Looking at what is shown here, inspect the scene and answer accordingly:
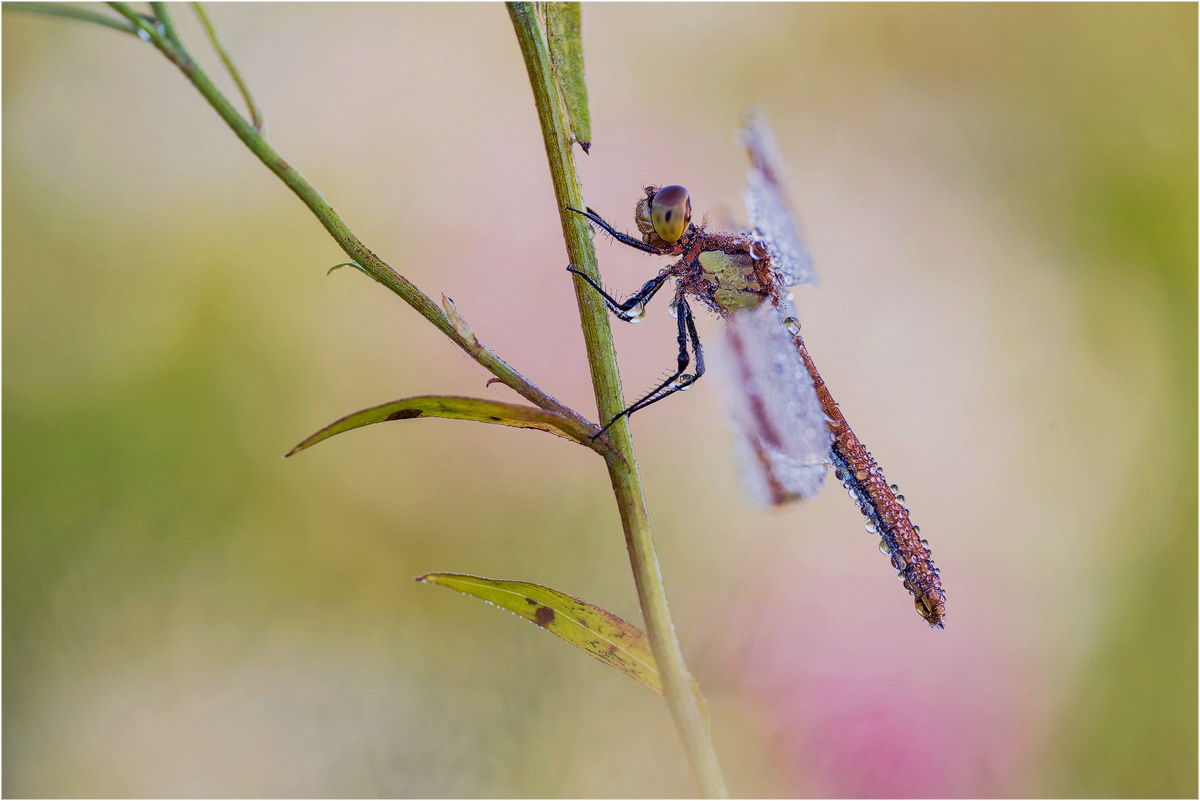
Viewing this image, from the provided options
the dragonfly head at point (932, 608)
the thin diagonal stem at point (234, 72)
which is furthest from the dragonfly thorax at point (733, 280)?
the thin diagonal stem at point (234, 72)

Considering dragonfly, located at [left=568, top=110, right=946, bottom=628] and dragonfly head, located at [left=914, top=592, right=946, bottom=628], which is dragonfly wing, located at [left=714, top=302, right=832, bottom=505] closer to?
dragonfly, located at [left=568, top=110, right=946, bottom=628]

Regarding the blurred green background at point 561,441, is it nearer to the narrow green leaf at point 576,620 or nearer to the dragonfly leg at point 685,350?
the dragonfly leg at point 685,350

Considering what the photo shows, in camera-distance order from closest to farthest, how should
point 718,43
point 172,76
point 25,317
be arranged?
1. point 25,317
2. point 172,76
3. point 718,43

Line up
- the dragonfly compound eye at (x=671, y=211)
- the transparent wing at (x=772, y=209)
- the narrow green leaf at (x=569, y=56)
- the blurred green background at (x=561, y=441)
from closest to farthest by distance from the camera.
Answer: the narrow green leaf at (x=569, y=56) → the dragonfly compound eye at (x=671, y=211) → the transparent wing at (x=772, y=209) → the blurred green background at (x=561, y=441)

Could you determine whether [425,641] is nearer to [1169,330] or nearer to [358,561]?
[358,561]

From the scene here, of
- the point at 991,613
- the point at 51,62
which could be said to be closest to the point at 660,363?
the point at 991,613

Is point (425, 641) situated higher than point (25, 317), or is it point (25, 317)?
point (25, 317)
